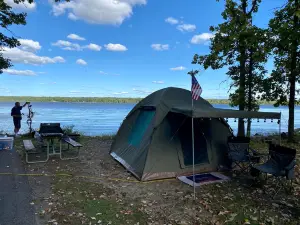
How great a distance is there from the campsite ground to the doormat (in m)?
0.19

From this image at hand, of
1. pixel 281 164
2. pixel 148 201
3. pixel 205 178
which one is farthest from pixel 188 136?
pixel 148 201

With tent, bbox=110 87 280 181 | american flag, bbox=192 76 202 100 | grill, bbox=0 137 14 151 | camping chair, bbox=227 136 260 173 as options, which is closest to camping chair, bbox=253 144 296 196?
camping chair, bbox=227 136 260 173

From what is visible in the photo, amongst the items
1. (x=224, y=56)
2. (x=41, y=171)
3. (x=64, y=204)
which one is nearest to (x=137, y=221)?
(x=64, y=204)

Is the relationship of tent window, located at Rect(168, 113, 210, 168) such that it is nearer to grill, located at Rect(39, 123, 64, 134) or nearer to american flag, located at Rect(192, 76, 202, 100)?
american flag, located at Rect(192, 76, 202, 100)

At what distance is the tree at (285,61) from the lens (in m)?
9.08

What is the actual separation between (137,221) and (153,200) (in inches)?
34.6

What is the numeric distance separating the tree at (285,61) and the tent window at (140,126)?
555cm

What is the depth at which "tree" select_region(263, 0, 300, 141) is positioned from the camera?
9.08 metres

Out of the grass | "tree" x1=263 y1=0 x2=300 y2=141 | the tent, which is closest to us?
the grass

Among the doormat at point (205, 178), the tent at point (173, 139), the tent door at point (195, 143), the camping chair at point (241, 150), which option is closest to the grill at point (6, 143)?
the tent at point (173, 139)

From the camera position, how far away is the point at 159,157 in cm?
621

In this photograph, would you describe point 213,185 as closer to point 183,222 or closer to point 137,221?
point 183,222

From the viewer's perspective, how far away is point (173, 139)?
650cm

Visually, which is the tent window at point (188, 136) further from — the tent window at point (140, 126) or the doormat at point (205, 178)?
the tent window at point (140, 126)
